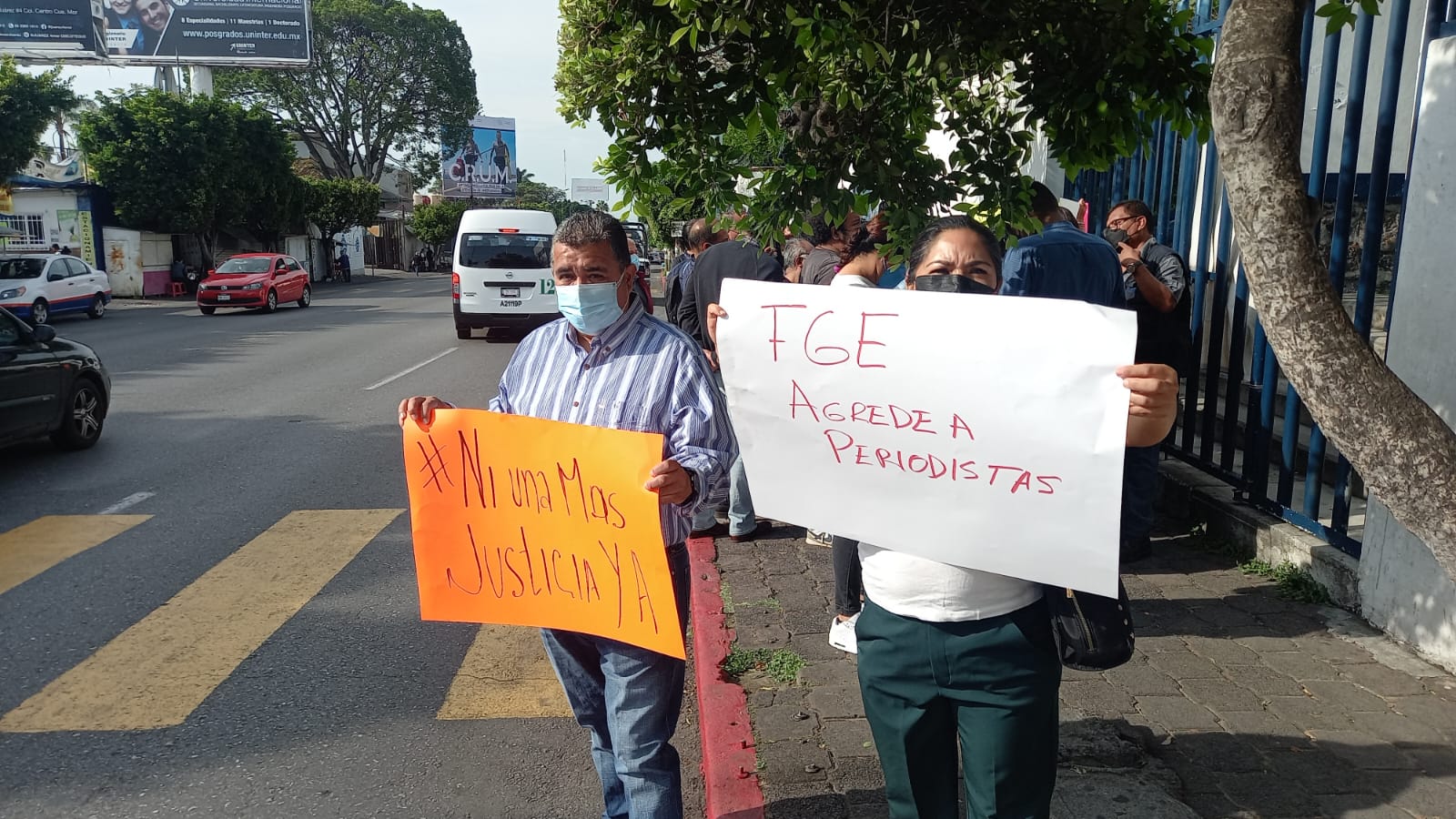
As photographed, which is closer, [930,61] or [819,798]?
[819,798]

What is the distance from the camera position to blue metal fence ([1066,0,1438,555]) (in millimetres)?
4469

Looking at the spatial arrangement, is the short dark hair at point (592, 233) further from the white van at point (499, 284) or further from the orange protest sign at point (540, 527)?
the white van at point (499, 284)

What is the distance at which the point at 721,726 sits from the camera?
Result: 3613mm

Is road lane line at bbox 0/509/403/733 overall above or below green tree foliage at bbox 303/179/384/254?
below

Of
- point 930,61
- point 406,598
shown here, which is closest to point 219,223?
point 406,598

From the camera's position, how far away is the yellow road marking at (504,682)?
4125mm

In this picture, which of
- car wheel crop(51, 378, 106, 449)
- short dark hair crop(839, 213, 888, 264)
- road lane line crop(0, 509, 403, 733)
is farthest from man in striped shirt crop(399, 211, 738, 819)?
car wheel crop(51, 378, 106, 449)

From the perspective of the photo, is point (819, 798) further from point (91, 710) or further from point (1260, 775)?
point (91, 710)

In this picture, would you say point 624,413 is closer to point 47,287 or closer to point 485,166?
point 47,287

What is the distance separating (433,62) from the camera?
5341 cm

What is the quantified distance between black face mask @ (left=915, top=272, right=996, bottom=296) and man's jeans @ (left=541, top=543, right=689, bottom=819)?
946 millimetres

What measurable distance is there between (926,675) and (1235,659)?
2.45 m

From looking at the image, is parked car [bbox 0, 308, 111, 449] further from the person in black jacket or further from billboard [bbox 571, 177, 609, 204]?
billboard [bbox 571, 177, 609, 204]

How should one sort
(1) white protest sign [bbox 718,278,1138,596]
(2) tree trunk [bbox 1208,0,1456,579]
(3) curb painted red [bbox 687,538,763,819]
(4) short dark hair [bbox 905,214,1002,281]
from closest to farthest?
1. (1) white protest sign [bbox 718,278,1138,596]
2. (2) tree trunk [bbox 1208,0,1456,579]
3. (4) short dark hair [bbox 905,214,1002,281]
4. (3) curb painted red [bbox 687,538,763,819]
